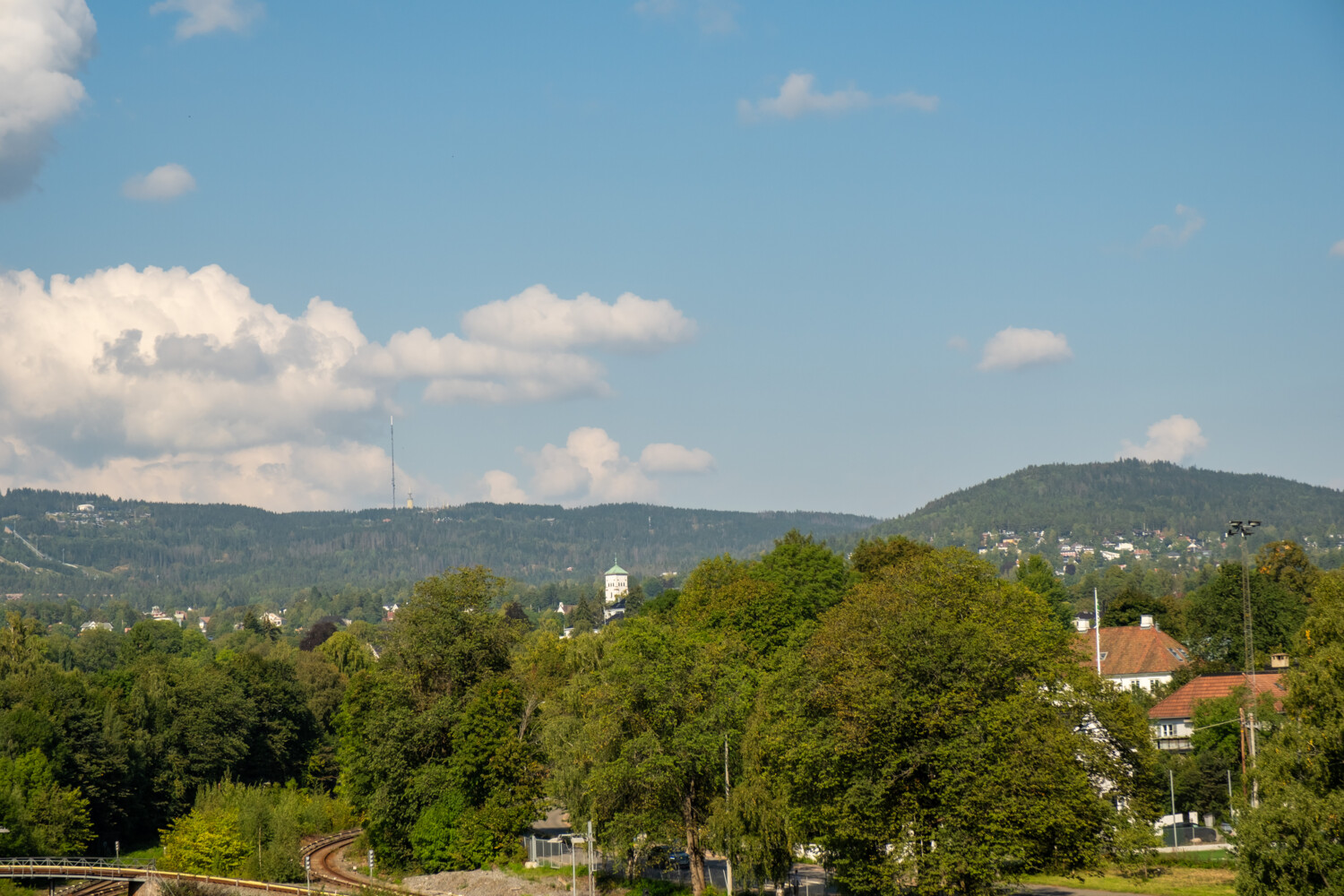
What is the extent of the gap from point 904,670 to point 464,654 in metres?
34.7

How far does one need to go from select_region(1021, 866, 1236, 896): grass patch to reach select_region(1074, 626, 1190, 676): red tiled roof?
4192cm

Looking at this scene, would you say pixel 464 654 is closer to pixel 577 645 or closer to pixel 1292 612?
pixel 577 645

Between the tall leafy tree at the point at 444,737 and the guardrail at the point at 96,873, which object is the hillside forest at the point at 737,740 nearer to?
the tall leafy tree at the point at 444,737

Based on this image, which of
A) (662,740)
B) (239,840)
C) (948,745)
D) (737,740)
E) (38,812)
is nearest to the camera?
(948,745)

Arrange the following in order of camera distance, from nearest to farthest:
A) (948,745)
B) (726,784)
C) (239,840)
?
(948,745), (726,784), (239,840)

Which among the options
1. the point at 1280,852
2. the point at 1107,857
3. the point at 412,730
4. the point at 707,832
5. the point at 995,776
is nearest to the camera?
the point at 1280,852

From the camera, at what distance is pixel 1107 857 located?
140ft

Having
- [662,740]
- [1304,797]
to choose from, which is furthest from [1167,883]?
[1304,797]

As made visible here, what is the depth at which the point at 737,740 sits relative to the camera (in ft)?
168

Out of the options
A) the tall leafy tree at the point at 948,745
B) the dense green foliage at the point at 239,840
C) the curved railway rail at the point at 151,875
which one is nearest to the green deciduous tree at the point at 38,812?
the curved railway rail at the point at 151,875

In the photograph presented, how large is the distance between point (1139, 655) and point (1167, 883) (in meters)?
51.4

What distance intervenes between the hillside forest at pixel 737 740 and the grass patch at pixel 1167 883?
19.0 feet

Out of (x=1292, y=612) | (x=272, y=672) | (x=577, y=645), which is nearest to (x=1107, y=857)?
(x=577, y=645)

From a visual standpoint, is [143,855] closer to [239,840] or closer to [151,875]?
[239,840]
